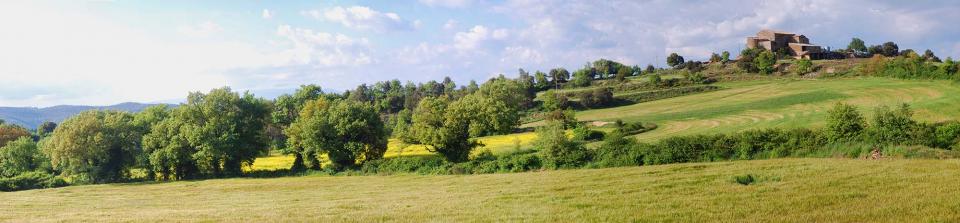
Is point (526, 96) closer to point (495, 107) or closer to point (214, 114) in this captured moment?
point (495, 107)

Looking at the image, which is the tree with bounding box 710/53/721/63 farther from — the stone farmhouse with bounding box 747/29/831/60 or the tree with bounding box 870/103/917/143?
the tree with bounding box 870/103/917/143

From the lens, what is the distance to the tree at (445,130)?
49.8 meters

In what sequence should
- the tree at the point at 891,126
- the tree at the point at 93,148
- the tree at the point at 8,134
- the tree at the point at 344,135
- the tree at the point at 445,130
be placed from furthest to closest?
the tree at the point at 8,134
the tree at the point at 93,148
the tree at the point at 344,135
the tree at the point at 445,130
the tree at the point at 891,126

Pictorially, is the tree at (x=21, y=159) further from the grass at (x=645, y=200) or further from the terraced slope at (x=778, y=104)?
the terraced slope at (x=778, y=104)

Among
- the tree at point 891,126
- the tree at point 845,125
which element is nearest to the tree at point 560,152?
the tree at point 845,125

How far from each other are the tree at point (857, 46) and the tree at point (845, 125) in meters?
133

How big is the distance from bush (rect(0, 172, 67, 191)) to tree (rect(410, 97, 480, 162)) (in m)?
29.5

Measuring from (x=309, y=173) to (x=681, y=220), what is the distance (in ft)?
134

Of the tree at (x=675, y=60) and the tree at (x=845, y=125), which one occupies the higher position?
the tree at (x=675, y=60)

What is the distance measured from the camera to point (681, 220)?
50.7ft

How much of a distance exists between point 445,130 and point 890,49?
13109cm

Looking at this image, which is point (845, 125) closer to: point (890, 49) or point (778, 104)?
point (778, 104)

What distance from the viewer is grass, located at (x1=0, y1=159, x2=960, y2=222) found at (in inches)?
632

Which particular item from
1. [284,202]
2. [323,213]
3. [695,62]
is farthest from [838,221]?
[695,62]
